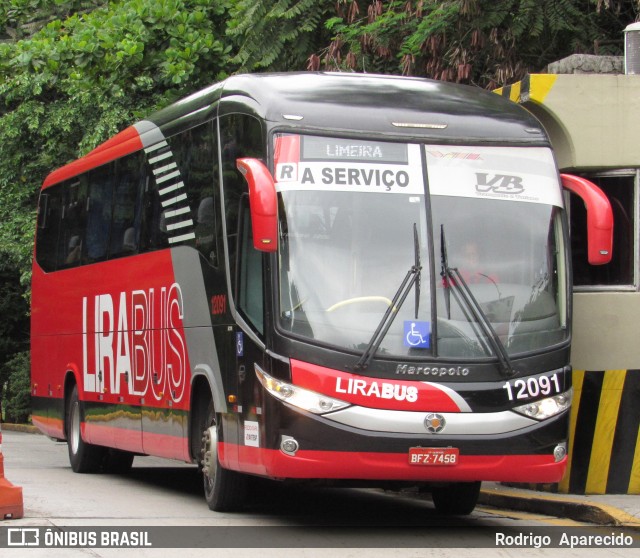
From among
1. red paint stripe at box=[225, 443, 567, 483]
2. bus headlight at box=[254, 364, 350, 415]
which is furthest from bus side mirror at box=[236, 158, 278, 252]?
red paint stripe at box=[225, 443, 567, 483]

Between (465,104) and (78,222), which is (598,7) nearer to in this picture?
(465,104)

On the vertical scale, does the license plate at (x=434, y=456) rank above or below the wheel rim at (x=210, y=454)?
above

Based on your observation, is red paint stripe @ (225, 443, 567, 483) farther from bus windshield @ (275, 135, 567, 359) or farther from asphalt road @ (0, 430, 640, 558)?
bus windshield @ (275, 135, 567, 359)

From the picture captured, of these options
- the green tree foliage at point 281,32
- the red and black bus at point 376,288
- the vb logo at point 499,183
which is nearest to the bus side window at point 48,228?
the green tree foliage at point 281,32

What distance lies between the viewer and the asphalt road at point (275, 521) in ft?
30.7

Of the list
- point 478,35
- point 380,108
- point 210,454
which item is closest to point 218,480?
point 210,454

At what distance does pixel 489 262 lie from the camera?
33.9 feet

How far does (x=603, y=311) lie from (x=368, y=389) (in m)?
3.95

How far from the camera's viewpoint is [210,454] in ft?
37.8

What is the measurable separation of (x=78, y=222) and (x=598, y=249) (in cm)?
828

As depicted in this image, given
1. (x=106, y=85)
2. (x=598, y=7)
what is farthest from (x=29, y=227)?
(x=598, y=7)

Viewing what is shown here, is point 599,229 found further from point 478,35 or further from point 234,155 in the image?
point 478,35

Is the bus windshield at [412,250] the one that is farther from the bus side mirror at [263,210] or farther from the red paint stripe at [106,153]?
the red paint stripe at [106,153]

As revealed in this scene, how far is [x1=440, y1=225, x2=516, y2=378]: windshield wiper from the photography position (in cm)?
1003
